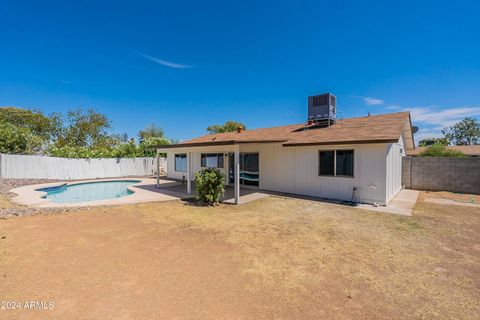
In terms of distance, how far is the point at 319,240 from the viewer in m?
5.10

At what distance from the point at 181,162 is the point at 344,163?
1268 cm

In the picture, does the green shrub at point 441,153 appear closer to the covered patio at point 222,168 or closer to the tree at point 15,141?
the covered patio at point 222,168

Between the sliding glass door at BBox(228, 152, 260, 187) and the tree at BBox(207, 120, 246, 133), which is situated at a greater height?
the tree at BBox(207, 120, 246, 133)

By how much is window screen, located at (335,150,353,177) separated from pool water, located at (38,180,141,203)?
37.7 feet

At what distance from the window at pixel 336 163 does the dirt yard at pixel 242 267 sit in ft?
9.40

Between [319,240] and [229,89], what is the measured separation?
875 inches

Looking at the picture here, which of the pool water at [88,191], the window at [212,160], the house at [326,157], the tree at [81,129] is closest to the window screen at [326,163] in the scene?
the house at [326,157]

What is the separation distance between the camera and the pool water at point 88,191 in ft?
40.1

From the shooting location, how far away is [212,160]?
1505cm

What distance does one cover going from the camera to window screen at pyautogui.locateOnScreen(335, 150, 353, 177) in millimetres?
9086

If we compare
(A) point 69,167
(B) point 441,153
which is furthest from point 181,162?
(B) point 441,153

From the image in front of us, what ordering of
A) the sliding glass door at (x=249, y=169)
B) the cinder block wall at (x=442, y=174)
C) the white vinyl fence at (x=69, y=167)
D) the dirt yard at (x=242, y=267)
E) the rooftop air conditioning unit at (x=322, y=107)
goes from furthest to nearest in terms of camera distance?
the white vinyl fence at (x=69, y=167), the sliding glass door at (x=249, y=169), the rooftop air conditioning unit at (x=322, y=107), the cinder block wall at (x=442, y=174), the dirt yard at (x=242, y=267)

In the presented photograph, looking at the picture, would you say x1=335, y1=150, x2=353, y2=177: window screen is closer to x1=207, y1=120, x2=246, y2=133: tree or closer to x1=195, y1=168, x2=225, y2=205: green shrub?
x1=195, y1=168, x2=225, y2=205: green shrub

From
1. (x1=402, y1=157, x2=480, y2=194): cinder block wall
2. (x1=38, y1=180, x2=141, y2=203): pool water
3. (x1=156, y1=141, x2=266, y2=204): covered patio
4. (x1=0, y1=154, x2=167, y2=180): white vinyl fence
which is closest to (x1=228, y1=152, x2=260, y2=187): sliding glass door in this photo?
(x1=156, y1=141, x2=266, y2=204): covered patio
